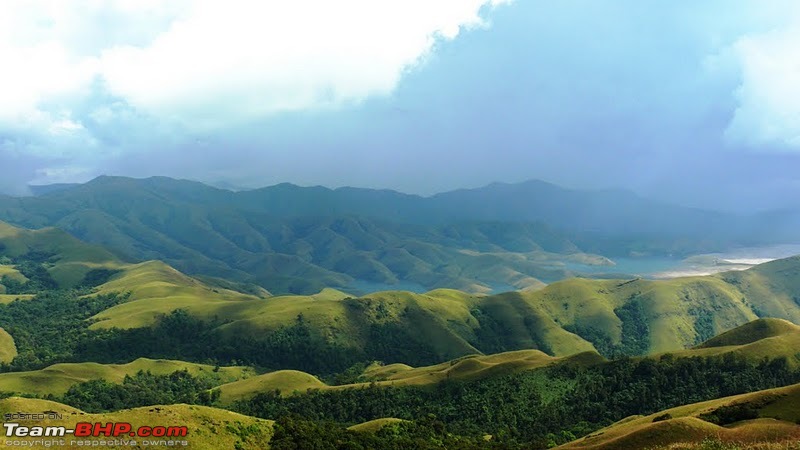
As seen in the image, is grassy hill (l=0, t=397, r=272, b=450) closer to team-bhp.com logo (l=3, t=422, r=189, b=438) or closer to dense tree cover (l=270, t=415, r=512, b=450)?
team-bhp.com logo (l=3, t=422, r=189, b=438)

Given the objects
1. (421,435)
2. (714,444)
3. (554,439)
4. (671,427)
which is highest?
(714,444)

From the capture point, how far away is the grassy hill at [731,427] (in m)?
105

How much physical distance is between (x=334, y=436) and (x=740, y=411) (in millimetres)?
91918

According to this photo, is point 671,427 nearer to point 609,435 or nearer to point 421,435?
point 609,435

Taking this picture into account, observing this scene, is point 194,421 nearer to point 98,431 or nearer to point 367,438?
point 98,431

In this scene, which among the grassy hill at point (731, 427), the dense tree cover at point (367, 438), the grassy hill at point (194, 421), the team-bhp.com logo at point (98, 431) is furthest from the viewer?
the dense tree cover at point (367, 438)

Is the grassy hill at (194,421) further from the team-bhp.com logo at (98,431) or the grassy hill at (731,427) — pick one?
the grassy hill at (731,427)

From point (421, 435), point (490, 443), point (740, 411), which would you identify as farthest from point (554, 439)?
point (740, 411)

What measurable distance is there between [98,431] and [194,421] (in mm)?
20188

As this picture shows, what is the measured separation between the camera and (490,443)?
157625 millimetres

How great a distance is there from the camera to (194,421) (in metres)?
124

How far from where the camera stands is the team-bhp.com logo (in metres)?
104

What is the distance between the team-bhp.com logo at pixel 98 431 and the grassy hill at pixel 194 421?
151 centimetres

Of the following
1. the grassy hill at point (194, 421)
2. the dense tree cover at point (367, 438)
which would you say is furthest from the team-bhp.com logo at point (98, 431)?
the dense tree cover at point (367, 438)
